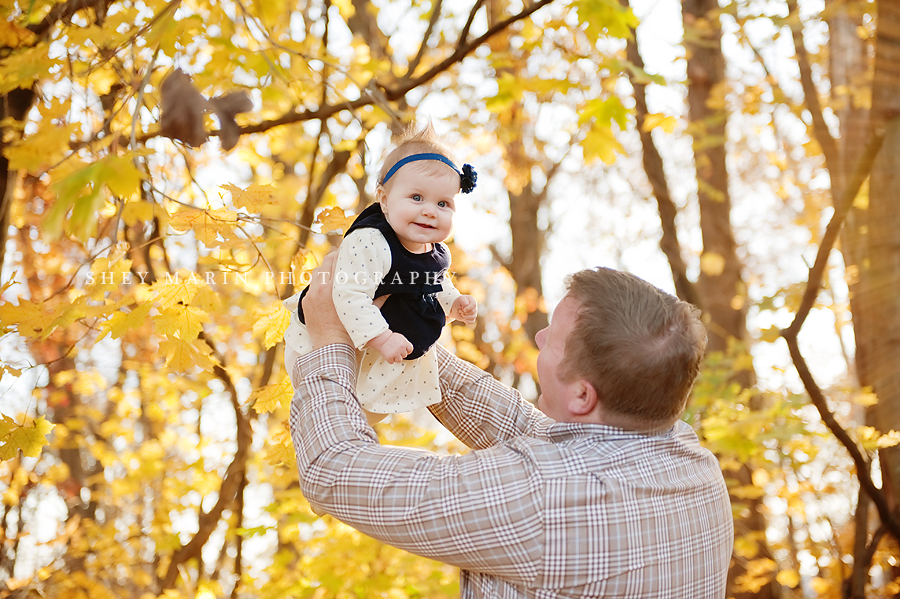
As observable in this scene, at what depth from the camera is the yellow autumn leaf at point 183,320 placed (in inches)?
68.9

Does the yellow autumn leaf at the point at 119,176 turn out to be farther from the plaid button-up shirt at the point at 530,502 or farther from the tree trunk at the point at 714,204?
the tree trunk at the point at 714,204

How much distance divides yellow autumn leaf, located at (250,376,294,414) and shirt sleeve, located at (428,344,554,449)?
18.0 inches

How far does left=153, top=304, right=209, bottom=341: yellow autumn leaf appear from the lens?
1.75 metres

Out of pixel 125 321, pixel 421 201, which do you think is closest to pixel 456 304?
pixel 421 201

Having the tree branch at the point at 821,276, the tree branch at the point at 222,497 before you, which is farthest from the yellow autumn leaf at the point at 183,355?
the tree branch at the point at 821,276

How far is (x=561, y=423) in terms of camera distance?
1.45 metres

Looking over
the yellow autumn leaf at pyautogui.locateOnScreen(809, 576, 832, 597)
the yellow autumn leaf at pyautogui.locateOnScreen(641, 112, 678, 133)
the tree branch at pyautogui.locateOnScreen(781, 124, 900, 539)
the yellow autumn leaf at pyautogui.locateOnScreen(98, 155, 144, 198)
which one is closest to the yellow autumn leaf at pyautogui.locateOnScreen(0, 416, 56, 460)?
the yellow autumn leaf at pyautogui.locateOnScreen(98, 155, 144, 198)

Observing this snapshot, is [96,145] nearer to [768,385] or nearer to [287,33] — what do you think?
[287,33]

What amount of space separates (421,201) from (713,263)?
4.54 meters

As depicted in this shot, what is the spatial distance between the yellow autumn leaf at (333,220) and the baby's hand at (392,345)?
1.55 feet

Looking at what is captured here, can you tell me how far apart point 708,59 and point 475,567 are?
5596mm

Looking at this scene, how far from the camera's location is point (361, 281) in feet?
5.04

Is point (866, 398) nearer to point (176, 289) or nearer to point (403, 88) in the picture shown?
point (403, 88)

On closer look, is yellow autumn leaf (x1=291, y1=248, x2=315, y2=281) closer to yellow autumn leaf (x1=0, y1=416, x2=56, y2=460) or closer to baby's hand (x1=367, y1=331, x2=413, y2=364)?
baby's hand (x1=367, y1=331, x2=413, y2=364)
